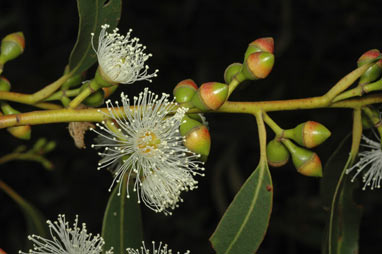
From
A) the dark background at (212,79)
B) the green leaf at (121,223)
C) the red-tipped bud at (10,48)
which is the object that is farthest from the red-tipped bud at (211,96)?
the dark background at (212,79)

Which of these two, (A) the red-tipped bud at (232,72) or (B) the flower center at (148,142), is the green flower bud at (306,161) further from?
(B) the flower center at (148,142)

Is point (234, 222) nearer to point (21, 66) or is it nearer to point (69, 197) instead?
point (69, 197)

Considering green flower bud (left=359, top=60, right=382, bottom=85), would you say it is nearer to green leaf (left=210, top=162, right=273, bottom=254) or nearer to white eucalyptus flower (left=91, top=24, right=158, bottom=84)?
green leaf (left=210, top=162, right=273, bottom=254)

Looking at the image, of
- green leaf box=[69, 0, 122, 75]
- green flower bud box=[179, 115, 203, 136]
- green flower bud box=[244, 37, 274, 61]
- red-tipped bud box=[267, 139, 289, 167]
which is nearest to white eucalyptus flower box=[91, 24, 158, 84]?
green leaf box=[69, 0, 122, 75]

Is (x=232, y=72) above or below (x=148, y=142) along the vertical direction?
above

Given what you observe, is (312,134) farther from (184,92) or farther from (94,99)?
(94,99)

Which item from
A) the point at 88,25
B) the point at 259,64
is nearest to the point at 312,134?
the point at 259,64
